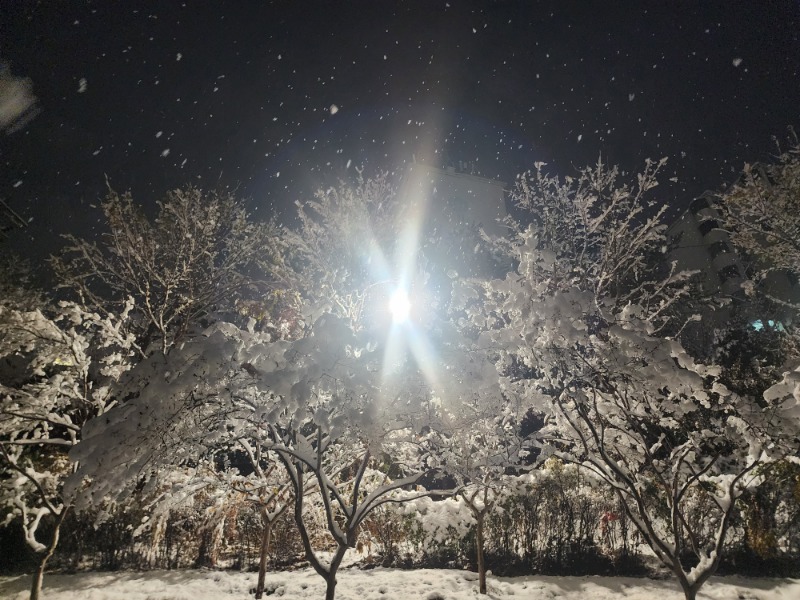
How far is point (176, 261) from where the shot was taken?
9.24 m

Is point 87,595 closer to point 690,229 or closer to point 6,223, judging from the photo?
point 6,223

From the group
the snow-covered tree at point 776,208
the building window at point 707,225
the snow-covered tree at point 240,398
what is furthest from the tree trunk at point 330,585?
the building window at point 707,225

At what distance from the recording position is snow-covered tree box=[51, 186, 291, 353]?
344 inches

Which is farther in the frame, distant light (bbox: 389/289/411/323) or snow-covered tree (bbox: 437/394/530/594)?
distant light (bbox: 389/289/411/323)

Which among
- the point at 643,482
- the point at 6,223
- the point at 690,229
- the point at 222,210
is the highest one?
the point at 690,229

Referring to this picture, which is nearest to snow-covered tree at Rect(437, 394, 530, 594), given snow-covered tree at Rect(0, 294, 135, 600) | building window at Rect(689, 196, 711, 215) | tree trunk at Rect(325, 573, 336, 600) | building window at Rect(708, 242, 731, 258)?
tree trunk at Rect(325, 573, 336, 600)

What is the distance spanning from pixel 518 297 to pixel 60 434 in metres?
13.3

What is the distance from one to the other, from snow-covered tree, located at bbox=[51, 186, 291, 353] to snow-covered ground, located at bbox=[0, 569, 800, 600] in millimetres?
4489

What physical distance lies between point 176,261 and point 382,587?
8.42 meters

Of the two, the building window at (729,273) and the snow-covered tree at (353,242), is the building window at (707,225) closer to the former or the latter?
the building window at (729,273)

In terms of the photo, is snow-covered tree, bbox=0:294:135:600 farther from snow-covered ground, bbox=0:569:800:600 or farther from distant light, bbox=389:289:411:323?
distant light, bbox=389:289:411:323

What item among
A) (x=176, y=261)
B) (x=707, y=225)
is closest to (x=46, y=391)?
(x=176, y=261)

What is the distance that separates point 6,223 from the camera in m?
15.4

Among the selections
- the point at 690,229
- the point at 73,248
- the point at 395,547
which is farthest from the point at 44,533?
the point at 690,229
